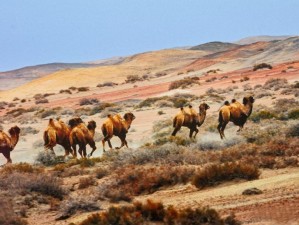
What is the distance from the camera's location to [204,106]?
22547mm

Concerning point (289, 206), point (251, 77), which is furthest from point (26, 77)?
point (289, 206)

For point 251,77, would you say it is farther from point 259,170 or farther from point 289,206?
point 289,206

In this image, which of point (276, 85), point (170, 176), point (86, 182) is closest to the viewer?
point (170, 176)

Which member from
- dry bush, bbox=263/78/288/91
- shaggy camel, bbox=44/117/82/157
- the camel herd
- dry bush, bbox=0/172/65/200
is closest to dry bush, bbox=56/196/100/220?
dry bush, bbox=0/172/65/200

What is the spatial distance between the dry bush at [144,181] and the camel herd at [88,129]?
631 cm

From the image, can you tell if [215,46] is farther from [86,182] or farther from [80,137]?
[86,182]

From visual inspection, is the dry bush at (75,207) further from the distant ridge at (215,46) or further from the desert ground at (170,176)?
the distant ridge at (215,46)

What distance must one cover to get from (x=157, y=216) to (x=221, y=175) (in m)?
3.86

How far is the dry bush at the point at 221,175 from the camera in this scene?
1246cm

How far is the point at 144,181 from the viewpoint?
524 inches

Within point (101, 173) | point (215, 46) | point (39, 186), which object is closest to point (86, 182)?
point (101, 173)

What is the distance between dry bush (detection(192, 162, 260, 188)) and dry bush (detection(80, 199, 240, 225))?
3.51 meters

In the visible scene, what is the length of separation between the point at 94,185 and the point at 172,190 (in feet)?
8.34

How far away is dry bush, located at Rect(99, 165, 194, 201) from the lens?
13016 millimetres
